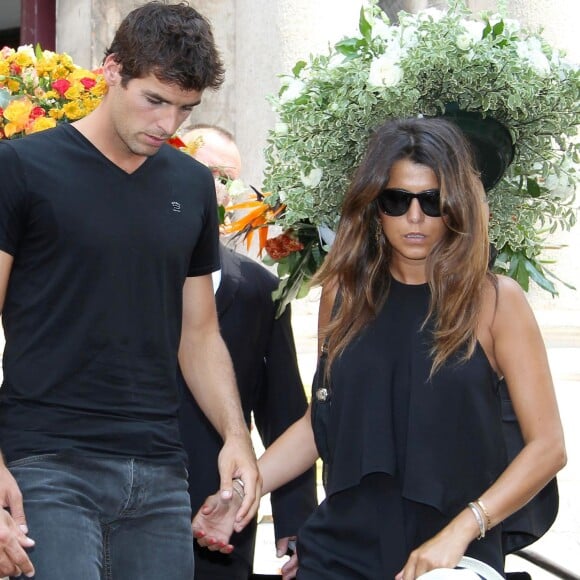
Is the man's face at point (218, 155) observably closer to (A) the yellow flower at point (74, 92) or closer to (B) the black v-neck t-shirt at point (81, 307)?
(A) the yellow flower at point (74, 92)

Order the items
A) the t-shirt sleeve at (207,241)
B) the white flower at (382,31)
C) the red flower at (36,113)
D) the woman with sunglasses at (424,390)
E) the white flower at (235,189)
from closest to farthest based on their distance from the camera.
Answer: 1. the woman with sunglasses at (424,390)
2. the t-shirt sleeve at (207,241)
3. the white flower at (382,31)
4. the red flower at (36,113)
5. the white flower at (235,189)

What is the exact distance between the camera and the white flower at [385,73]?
3.27 meters

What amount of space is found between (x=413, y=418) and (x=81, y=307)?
2.57 ft

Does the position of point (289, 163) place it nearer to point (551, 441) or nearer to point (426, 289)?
point (426, 289)

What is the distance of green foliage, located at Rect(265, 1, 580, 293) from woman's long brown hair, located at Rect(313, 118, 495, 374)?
0.75ft

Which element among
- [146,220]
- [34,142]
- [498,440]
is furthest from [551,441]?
[34,142]

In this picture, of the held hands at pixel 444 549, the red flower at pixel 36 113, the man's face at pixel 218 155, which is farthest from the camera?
the man's face at pixel 218 155

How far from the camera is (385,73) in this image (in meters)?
3.28

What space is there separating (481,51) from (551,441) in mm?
1075

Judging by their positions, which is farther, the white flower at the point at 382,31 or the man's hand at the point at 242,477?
the white flower at the point at 382,31

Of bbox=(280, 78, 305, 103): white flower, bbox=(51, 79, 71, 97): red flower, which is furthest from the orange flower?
bbox=(51, 79, 71, 97): red flower

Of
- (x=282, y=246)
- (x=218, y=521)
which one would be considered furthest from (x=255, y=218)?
(x=218, y=521)

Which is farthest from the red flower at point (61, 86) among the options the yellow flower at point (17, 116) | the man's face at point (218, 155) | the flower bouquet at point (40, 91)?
the man's face at point (218, 155)

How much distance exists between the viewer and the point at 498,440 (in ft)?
9.48
